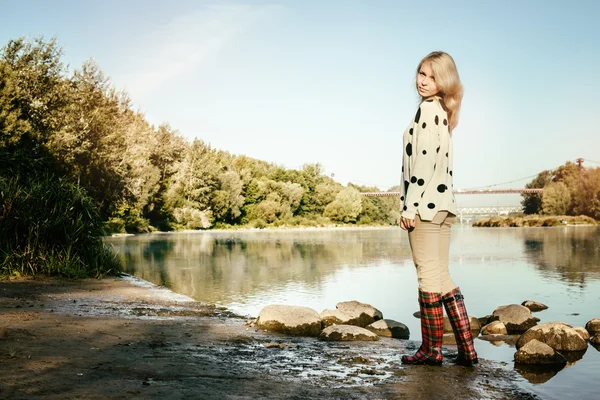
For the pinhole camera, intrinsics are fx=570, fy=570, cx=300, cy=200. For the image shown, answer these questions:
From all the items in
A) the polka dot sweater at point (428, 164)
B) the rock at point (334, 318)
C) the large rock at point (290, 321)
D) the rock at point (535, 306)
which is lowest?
the rock at point (535, 306)

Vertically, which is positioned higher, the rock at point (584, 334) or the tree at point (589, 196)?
the tree at point (589, 196)

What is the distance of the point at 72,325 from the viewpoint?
17.2 ft

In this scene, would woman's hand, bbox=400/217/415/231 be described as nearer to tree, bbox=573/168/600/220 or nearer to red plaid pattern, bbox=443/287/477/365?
red plaid pattern, bbox=443/287/477/365

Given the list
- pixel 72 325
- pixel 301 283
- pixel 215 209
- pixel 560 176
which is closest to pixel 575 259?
pixel 301 283

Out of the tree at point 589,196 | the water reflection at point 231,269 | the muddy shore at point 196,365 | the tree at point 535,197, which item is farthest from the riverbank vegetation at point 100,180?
the tree at point 589,196

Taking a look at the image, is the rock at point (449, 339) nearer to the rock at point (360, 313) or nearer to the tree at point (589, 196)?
the rock at point (360, 313)

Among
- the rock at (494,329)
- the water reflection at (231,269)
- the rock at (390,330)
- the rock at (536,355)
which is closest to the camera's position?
the rock at (536,355)

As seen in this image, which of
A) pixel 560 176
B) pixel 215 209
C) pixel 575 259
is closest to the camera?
pixel 575 259

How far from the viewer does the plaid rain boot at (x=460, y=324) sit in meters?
4.25

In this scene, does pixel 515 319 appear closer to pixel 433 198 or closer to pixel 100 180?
pixel 433 198

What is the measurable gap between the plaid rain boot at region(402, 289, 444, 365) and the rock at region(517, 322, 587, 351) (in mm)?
2054

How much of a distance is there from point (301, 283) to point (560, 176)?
224 feet

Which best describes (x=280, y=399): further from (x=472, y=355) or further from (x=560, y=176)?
(x=560, y=176)

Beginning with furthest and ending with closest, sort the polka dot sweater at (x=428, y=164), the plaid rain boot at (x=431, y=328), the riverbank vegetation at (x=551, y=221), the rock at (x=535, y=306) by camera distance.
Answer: the riverbank vegetation at (x=551, y=221) → the rock at (x=535, y=306) → the plaid rain boot at (x=431, y=328) → the polka dot sweater at (x=428, y=164)
